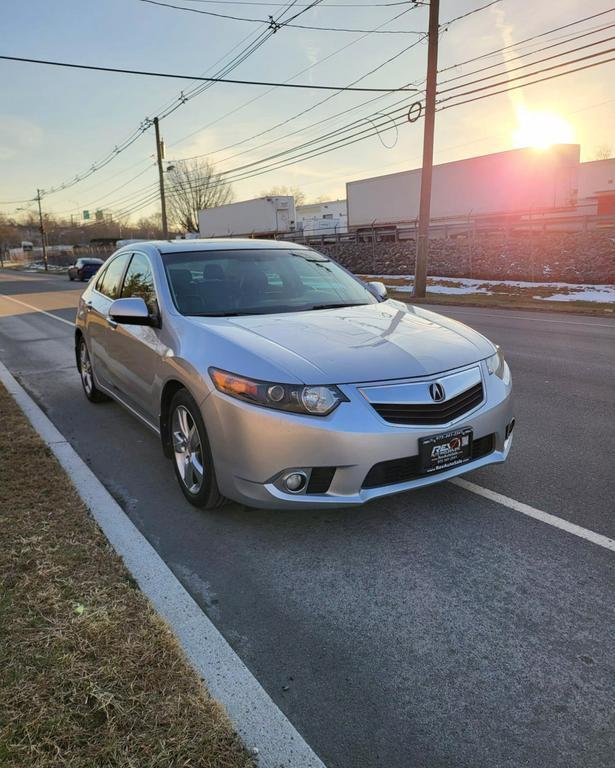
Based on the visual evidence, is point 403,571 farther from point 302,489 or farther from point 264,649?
point 264,649

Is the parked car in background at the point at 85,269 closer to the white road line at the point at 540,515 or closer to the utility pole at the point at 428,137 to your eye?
the utility pole at the point at 428,137

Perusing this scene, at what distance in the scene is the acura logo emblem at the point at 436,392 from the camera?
3.11 meters

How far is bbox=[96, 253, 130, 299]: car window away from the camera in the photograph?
5.39 m

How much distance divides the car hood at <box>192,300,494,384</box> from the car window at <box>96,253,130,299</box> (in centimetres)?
204

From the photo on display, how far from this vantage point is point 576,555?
303cm

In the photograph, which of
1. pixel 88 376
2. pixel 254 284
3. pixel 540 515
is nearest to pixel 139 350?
pixel 254 284

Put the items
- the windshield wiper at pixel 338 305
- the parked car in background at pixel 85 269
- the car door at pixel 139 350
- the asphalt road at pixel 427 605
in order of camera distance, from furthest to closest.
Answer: the parked car in background at pixel 85 269, the windshield wiper at pixel 338 305, the car door at pixel 139 350, the asphalt road at pixel 427 605

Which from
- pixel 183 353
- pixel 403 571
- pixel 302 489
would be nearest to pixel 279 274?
pixel 183 353

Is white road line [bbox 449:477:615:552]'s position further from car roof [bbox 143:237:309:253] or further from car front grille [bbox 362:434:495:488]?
car roof [bbox 143:237:309:253]

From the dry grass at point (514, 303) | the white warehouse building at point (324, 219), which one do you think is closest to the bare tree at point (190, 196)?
the white warehouse building at point (324, 219)

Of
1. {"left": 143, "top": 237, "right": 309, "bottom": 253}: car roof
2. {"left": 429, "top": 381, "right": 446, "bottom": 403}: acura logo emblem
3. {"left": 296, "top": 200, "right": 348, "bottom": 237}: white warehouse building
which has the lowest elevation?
{"left": 429, "top": 381, "right": 446, "bottom": 403}: acura logo emblem

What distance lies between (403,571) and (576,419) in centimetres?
316

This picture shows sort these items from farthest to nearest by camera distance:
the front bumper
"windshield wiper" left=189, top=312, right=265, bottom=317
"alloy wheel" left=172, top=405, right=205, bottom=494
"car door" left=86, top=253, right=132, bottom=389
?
"car door" left=86, top=253, right=132, bottom=389 → "windshield wiper" left=189, top=312, right=265, bottom=317 → "alloy wheel" left=172, top=405, right=205, bottom=494 → the front bumper

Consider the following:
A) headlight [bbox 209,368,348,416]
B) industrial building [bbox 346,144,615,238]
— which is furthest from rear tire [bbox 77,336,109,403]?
industrial building [bbox 346,144,615,238]
